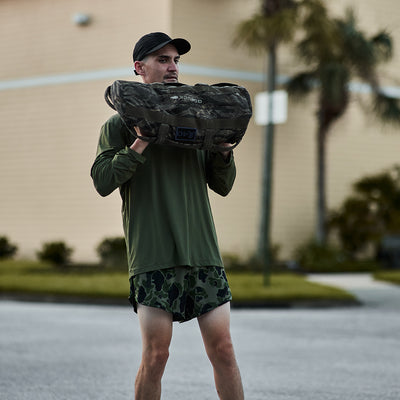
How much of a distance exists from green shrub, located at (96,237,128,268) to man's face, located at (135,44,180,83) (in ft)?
59.1

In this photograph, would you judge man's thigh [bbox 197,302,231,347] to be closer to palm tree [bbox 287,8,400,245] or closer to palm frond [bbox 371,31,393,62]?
palm tree [bbox 287,8,400,245]

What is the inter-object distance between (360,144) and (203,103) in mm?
23168

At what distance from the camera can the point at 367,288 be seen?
1712cm

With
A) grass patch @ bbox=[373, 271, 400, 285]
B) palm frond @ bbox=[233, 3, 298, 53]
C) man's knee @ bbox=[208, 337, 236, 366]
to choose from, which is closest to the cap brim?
man's knee @ bbox=[208, 337, 236, 366]

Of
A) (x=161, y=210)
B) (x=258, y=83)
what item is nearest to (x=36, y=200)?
(x=258, y=83)

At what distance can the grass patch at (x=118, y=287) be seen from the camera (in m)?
13.7

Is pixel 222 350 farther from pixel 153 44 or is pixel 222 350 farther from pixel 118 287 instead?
pixel 118 287

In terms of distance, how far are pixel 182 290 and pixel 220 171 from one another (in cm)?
60

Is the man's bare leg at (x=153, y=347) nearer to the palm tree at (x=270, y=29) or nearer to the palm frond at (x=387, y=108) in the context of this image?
the palm tree at (x=270, y=29)

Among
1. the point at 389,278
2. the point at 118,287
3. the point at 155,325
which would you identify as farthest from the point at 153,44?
the point at 389,278

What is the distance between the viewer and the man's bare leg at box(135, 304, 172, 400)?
366 centimetres

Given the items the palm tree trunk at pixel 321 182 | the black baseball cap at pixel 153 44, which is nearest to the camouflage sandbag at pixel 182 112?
the black baseball cap at pixel 153 44

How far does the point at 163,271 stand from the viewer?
3.69 m

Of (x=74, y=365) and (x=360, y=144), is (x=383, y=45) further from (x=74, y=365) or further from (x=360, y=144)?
(x=74, y=365)
